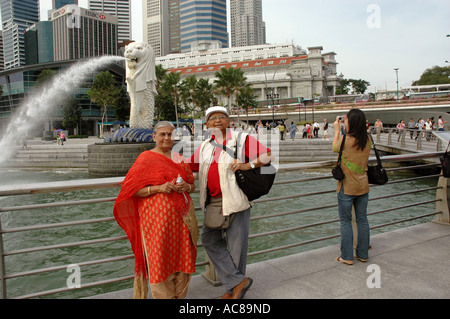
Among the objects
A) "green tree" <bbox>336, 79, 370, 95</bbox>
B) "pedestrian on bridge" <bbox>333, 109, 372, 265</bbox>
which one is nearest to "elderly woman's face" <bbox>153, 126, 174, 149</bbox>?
"pedestrian on bridge" <bbox>333, 109, 372, 265</bbox>

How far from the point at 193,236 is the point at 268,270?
1189 mm

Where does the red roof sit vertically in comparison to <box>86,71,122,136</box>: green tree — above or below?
above

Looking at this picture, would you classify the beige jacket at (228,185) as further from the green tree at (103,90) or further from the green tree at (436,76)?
the green tree at (436,76)

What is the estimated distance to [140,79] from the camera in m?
17.7

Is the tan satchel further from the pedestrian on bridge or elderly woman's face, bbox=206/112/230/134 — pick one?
the pedestrian on bridge

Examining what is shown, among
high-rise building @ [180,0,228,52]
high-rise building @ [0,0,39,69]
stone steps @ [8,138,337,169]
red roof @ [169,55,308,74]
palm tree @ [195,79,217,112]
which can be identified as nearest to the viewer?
stone steps @ [8,138,337,169]

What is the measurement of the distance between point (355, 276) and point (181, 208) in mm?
1854

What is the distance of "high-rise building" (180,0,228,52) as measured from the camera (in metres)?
125

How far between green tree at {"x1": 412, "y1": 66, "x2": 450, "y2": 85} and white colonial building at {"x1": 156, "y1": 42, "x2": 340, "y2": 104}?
19723mm

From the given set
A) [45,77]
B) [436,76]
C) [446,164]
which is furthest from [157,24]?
[446,164]

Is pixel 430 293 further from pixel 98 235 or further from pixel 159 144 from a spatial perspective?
pixel 98 235

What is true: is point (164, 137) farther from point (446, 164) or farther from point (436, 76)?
point (436, 76)

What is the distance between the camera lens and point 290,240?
7.16 metres

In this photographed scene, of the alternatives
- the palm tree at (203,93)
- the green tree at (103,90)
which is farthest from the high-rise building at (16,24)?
the palm tree at (203,93)
